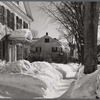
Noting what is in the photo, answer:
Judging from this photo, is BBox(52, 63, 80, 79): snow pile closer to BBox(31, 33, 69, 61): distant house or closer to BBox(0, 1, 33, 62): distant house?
BBox(31, 33, 69, 61): distant house

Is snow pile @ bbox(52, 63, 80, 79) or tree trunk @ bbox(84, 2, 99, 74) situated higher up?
tree trunk @ bbox(84, 2, 99, 74)

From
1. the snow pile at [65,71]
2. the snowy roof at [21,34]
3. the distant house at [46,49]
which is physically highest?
the snowy roof at [21,34]

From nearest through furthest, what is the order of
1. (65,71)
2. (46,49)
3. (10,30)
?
(65,71)
(10,30)
(46,49)

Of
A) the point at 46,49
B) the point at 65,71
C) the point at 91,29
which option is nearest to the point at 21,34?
the point at 46,49

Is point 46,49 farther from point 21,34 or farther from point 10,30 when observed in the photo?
point 10,30

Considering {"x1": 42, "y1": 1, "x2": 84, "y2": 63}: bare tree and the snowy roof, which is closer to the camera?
{"x1": 42, "y1": 1, "x2": 84, "y2": 63}: bare tree

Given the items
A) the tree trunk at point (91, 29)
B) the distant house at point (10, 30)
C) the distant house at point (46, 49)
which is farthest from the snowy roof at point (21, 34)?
the tree trunk at point (91, 29)

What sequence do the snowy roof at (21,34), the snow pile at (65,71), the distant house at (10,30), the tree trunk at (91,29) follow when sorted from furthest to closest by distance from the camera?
the snowy roof at (21,34) → the distant house at (10,30) → the snow pile at (65,71) → the tree trunk at (91,29)

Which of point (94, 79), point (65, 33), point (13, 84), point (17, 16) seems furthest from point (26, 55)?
point (94, 79)

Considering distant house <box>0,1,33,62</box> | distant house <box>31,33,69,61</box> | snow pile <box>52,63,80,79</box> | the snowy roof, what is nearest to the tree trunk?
snow pile <box>52,63,80,79</box>

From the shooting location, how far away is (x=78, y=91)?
513 cm

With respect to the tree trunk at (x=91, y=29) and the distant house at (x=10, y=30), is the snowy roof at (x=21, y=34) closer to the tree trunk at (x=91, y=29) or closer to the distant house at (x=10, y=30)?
the distant house at (x=10, y=30)

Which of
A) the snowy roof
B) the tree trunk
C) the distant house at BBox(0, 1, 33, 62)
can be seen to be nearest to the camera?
the tree trunk

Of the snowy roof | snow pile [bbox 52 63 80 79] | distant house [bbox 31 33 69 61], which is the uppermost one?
the snowy roof
